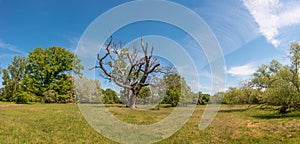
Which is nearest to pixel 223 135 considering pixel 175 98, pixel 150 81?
pixel 150 81

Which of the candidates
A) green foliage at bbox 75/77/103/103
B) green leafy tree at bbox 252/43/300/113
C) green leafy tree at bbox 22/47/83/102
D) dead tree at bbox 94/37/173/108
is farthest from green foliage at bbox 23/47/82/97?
green leafy tree at bbox 252/43/300/113

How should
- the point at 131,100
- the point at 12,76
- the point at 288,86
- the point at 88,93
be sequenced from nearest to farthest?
1. the point at 288,86
2. the point at 131,100
3. the point at 88,93
4. the point at 12,76

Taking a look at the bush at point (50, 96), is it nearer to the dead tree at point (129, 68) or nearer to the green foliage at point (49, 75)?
the green foliage at point (49, 75)

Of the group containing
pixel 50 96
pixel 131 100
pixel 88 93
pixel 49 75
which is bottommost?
pixel 131 100

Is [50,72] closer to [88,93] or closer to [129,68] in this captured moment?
[88,93]

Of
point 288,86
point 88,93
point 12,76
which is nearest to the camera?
point 288,86

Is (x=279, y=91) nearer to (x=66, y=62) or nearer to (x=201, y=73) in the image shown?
(x=201, y=73)

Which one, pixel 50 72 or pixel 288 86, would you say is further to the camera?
pixel 50 72

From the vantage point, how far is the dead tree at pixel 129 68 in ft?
116

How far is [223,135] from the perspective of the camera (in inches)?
424

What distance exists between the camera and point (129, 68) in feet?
126

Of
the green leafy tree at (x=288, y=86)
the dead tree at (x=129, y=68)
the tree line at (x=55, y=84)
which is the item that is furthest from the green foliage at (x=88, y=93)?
the green leafy tree at (x=288, y=86)

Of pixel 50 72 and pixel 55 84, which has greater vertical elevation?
pixel 50 72

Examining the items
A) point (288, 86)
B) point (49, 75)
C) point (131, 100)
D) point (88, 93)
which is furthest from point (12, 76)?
point (288, 86)
